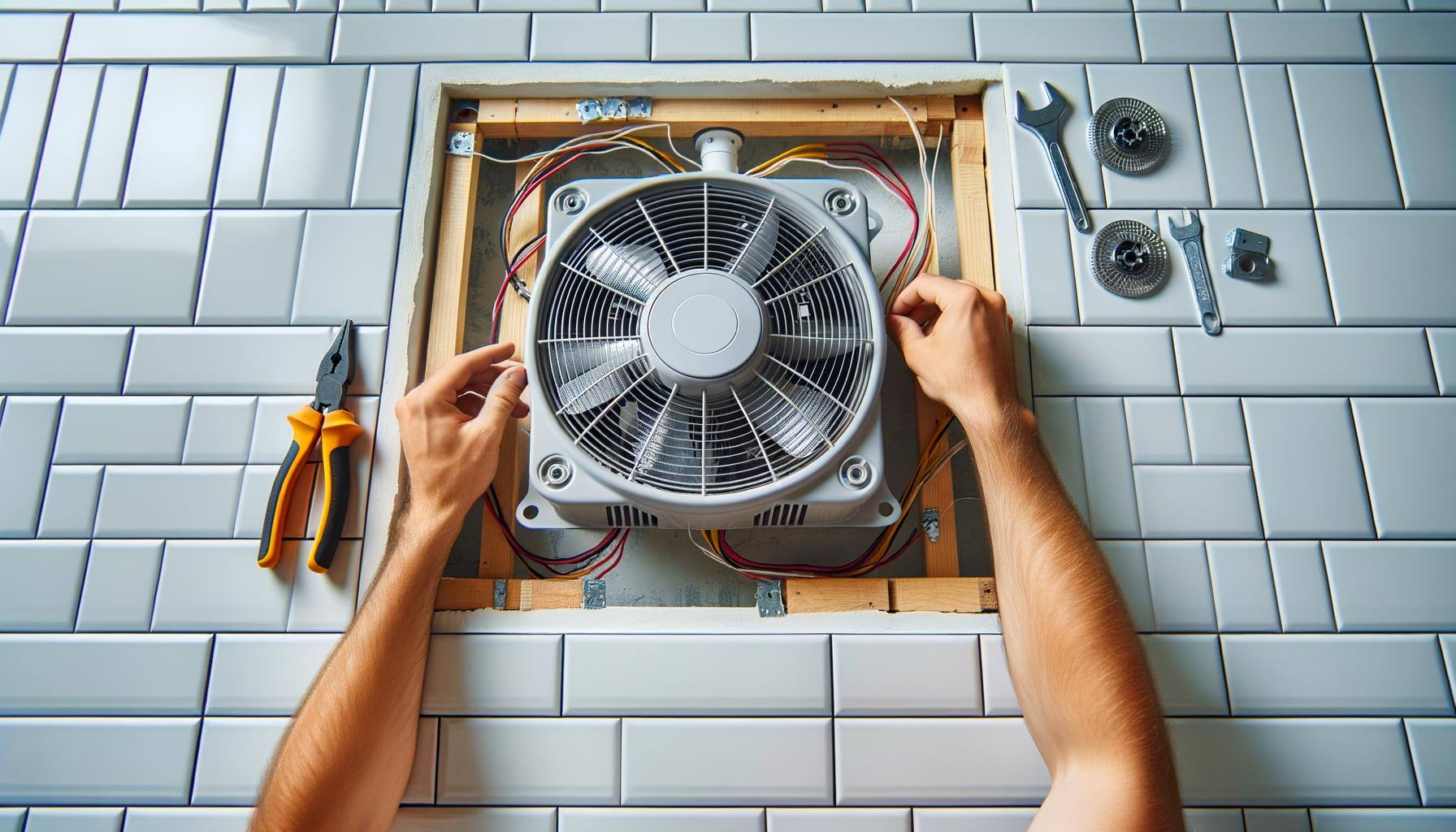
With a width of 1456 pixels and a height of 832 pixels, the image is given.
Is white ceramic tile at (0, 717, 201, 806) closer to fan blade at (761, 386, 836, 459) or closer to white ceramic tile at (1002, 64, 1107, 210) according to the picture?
fan blade at (761, 386, 836, 459)

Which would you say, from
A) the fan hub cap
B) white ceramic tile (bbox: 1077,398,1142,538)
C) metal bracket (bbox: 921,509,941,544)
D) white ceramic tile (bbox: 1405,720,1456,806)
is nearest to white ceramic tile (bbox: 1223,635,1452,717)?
white ceramic tile (bbox: 1405,720,1456,806)

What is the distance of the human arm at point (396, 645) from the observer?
1101 mm

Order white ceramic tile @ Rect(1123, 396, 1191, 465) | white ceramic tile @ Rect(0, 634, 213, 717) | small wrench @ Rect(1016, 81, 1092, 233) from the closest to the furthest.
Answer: white ceramic tile @ Rect(0, 634, 213, 717), white ceramic tile @ Rect(1123, 396, 1191, 465), small wrench @ Rect(1016, 81, 1092, 233)

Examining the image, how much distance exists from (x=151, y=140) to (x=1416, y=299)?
259 centimetres

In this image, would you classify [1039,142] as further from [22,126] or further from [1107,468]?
[22,126]

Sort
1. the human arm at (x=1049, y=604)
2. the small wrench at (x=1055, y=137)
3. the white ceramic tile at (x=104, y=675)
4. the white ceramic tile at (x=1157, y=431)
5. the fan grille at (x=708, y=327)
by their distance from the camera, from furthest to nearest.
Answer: the small wrench at (x=1055, y=137) < the white ceramic tile at (x=1157, y=431) < the white ceramic tile at (x=104, y=675) < the fan grille at (x=708, y=327) < the human arm at (x=1049, y=604)

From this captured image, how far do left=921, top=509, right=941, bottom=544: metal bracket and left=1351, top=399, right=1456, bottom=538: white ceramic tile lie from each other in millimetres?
785

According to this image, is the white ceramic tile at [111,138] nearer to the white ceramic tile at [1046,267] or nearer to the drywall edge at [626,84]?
the drywall edge at [626,84]

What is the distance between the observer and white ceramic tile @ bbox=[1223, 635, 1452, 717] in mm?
1277

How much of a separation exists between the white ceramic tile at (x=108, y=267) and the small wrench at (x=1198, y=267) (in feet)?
6.42

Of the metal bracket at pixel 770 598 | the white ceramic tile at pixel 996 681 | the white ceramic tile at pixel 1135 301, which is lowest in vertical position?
the white ceramic tile at pixel 996 681

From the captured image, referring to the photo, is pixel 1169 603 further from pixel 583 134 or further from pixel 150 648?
pixel 150 648

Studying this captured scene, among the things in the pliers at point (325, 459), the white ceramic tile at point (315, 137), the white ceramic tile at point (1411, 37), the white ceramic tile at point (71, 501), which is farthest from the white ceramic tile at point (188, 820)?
the white ceramic tile at point (1411, 37)

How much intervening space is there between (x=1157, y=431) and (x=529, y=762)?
4.14 feet
